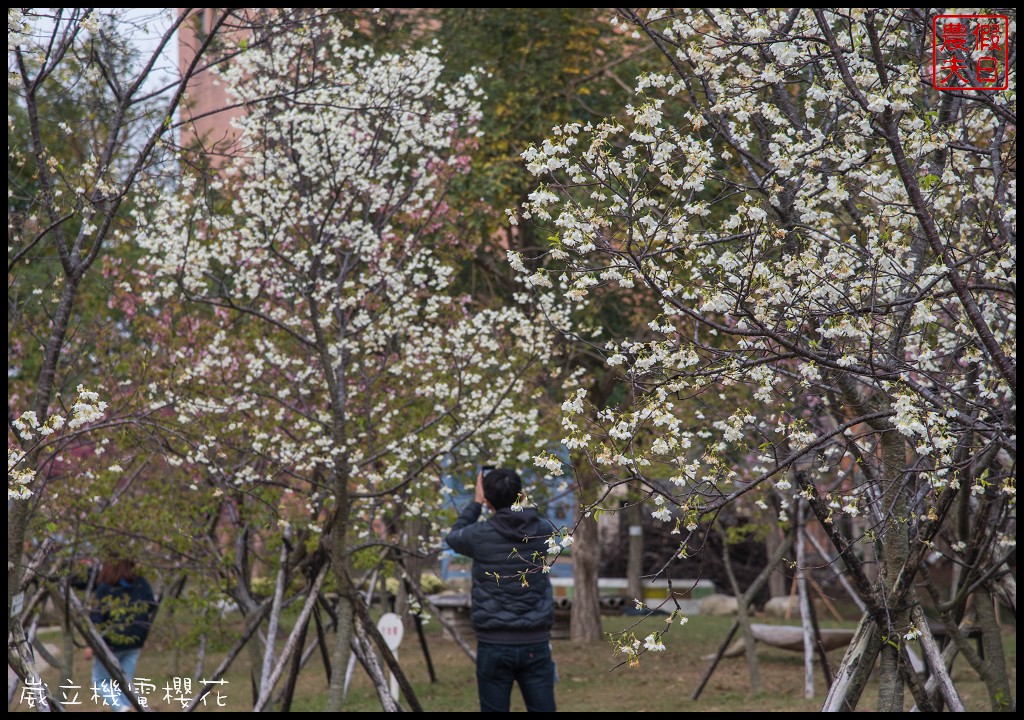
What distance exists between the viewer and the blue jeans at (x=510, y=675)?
564 cm

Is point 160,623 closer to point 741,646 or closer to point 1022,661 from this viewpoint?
point 741,646

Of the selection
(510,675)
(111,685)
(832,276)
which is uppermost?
(832,276)

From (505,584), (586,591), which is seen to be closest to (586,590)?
(586,591)

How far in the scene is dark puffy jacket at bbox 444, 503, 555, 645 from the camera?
5625 millimetres

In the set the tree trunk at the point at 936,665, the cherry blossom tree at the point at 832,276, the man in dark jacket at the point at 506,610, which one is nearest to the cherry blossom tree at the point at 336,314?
the man in dark jacket at the point at 506,610

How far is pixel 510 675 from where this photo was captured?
5.70 meters

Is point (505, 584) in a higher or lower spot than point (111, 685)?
higher

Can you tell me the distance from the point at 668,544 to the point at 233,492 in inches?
514

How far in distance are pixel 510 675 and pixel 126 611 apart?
172 inches

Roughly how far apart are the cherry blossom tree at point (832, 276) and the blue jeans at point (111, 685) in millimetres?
5032

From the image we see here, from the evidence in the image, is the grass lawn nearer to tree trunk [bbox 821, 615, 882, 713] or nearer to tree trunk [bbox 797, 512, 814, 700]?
tree trunk [bbox 797, 512, 814, 700]

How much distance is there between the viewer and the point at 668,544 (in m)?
20.2

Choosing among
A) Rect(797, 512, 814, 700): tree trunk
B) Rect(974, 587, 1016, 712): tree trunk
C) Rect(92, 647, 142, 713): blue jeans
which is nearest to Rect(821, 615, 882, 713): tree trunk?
Rect(974, 587, 1016, 712): tree trunk

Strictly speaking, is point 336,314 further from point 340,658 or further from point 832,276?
point 832,276
